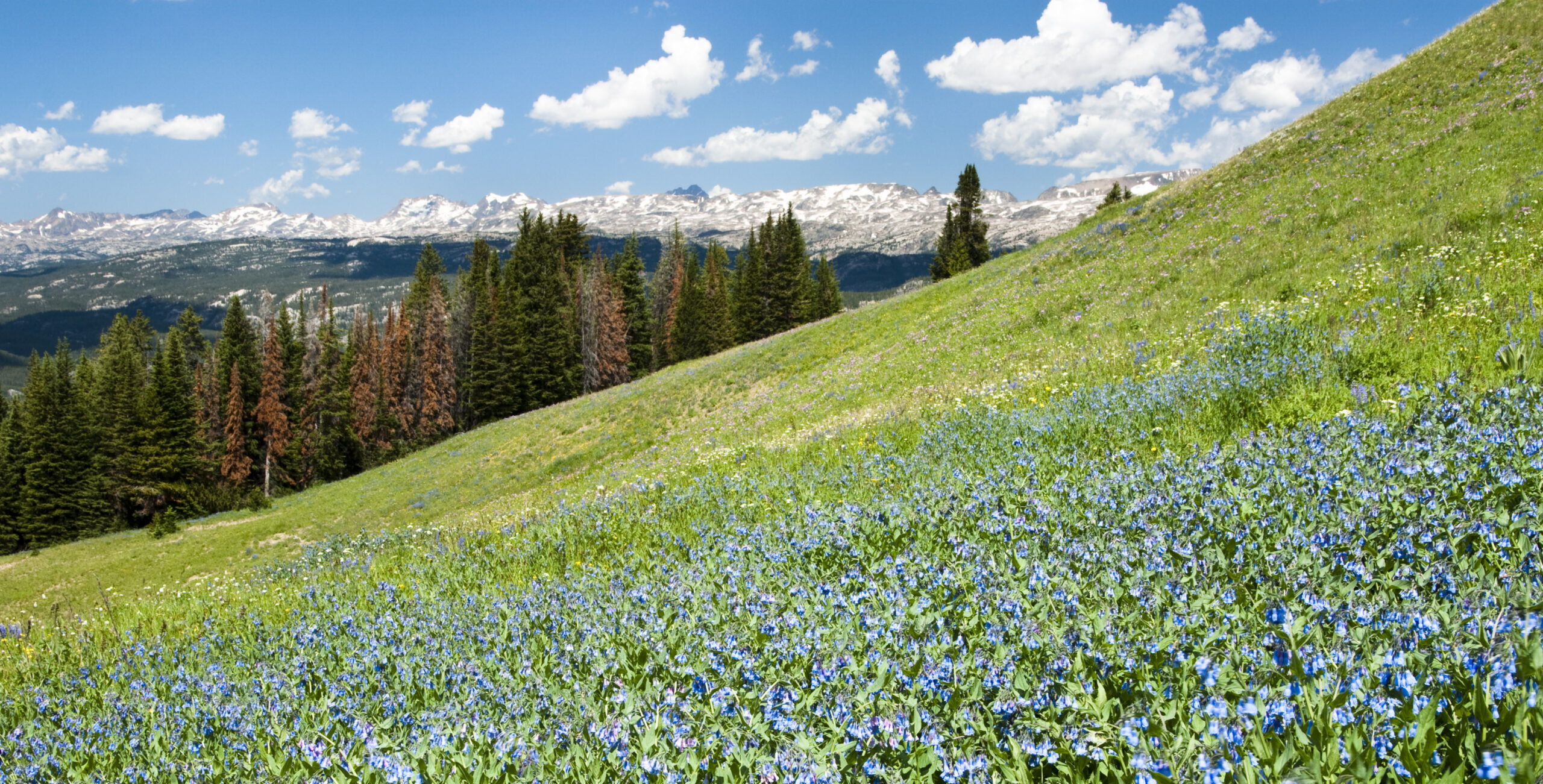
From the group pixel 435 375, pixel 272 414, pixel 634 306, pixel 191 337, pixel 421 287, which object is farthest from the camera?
pixel 191 337

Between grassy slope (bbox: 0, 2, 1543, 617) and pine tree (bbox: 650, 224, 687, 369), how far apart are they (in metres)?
41.0

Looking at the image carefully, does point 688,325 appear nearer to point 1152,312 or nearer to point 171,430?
point 171,430

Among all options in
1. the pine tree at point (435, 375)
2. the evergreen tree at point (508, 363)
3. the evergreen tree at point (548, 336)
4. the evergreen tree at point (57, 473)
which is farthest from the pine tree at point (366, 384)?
the evergreen tree at point (57, 473)

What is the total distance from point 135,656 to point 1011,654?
9546 mm

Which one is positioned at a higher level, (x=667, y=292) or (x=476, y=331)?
(x=667, y=292)

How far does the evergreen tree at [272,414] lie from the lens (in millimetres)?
66500

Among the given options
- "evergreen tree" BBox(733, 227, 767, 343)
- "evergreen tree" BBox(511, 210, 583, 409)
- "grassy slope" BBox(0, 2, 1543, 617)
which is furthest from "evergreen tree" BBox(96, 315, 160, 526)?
"evergreen tree" BBox(733, 227, 767, 343)

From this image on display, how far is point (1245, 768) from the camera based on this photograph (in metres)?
2.23

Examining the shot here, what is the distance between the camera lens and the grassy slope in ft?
38.8

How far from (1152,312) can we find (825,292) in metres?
68.6

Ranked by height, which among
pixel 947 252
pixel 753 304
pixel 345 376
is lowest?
pixel 345 376

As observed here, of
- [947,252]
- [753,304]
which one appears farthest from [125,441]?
[947,252]

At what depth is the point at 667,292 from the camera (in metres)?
83.4

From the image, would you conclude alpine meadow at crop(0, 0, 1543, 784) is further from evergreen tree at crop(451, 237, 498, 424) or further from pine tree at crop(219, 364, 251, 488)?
pine tree at crop(219, 364, 251, 488)
